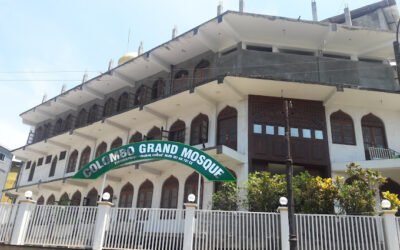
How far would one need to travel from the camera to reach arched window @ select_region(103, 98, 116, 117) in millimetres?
20589

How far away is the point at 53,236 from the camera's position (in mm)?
10305

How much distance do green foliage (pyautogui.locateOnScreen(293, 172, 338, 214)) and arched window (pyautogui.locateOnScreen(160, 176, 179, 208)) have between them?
610 cm

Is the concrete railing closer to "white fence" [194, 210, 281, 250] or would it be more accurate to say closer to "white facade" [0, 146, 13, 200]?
"white fence" [194, 210, 281, 250]

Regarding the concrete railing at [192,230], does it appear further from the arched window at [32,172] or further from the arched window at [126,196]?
the arched window at [32,172]

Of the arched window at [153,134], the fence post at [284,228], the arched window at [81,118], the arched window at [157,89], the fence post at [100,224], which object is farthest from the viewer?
the arched window at [81,118]

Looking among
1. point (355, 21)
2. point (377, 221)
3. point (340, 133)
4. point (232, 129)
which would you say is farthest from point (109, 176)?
point (355, 21)

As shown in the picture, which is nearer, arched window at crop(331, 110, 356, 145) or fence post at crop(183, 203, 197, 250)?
fence post at crop(183, 203, 197, 250)

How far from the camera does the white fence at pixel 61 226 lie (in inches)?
399

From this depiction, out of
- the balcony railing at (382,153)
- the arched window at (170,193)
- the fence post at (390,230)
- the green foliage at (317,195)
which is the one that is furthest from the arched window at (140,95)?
the fence post at (390,230)

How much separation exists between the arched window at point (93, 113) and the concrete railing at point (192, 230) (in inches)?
425

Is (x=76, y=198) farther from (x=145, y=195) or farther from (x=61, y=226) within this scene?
(x=61, y=226)

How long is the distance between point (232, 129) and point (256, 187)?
3.92 metres

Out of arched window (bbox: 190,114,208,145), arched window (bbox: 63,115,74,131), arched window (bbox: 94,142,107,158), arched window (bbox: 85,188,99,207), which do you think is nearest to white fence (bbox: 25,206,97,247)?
arched window (bbox: 190,114,208,145)

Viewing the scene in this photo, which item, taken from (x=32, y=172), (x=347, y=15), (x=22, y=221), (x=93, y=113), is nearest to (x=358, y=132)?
(x=347, y=15)
